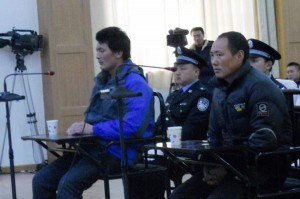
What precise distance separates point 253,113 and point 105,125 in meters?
0.94

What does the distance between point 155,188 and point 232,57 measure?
1.05 m

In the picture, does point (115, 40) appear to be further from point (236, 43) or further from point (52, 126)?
point (236, 43)

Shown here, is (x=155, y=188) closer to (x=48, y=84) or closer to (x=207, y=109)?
(x=207, y=109)

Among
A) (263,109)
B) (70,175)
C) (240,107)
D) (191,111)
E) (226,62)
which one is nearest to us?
(263,109)

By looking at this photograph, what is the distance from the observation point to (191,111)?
3.76 m

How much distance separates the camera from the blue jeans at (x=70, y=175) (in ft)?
10.9

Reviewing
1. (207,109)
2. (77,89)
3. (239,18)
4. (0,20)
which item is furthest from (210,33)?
(207,109)

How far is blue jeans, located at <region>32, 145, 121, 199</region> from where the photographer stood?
10.9 feet

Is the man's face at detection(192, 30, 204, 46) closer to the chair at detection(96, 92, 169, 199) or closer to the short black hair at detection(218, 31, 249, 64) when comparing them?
the chair at detection(96, 92, 169, 199)

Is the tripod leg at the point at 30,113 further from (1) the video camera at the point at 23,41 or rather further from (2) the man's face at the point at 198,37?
(2) the man's face at the point at 198,37

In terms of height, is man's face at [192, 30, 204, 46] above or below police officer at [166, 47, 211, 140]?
above

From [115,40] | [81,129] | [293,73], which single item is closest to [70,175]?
[81,129]

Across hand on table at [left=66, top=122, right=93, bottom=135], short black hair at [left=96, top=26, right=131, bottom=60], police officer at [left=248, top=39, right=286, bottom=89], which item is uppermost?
short black hair at [left=96, top=26, right=131, bottom=60]

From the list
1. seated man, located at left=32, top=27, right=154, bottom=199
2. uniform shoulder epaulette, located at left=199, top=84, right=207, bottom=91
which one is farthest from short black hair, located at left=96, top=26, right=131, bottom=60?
uniform shoulder epaulette, located at left=199, top=84, right=207, bottom=91
